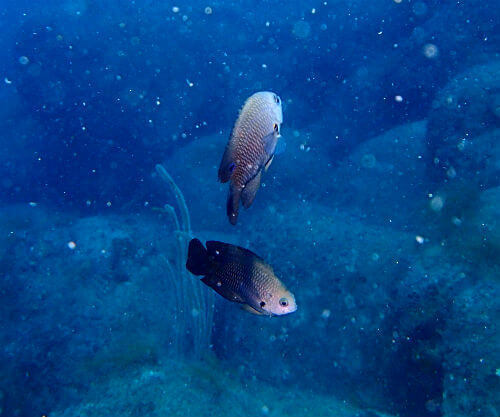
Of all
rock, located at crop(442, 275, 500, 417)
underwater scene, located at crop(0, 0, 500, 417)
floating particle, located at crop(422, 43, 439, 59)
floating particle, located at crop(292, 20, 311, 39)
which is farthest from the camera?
floating particle, located at crop(292, 20, 311, 39)

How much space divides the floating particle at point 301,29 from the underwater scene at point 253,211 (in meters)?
0.08

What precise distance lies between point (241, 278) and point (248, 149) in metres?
0.83

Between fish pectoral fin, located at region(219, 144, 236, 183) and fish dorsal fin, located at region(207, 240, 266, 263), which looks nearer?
fish pectoral fin, located at region(219, 144, 236, 183)

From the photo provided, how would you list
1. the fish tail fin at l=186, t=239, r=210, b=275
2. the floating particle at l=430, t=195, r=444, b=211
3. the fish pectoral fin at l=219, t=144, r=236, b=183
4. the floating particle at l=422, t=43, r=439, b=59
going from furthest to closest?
the floating particle at l=422, t=43, r=439, b=59 → the floating particle at l=430, t=195, r=444, b=211 → the fish tail fin at l=186, t=239, r=210, b=275 → the fish pectoral fin at l=219, t=144, r=236, b=183

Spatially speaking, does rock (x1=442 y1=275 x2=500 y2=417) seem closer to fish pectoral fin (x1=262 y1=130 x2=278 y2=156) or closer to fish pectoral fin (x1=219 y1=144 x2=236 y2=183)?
fish pectoral fin (x1=262 y1=130 x2=278 y2=156)

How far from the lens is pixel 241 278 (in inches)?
77.5

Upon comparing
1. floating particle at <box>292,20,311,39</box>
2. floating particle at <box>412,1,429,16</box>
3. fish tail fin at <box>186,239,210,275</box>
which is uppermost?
floating particle at <box>412,1,429,16</box>

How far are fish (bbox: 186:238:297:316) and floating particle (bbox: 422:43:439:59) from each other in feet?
35.0

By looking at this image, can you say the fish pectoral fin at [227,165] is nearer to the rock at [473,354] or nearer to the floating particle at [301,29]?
the rock at [473,354]

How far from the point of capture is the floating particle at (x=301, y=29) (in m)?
12.9

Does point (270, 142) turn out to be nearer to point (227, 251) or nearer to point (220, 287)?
point (227, 251)

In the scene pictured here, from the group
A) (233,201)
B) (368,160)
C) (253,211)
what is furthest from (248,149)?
(368,160)

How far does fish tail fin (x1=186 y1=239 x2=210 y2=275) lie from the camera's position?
6.24 feet

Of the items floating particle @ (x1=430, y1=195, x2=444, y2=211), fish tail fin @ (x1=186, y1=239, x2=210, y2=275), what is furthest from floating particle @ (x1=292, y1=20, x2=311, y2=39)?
fish tail fin @ (x1=186, y1=239, x2=210, y2=275)
